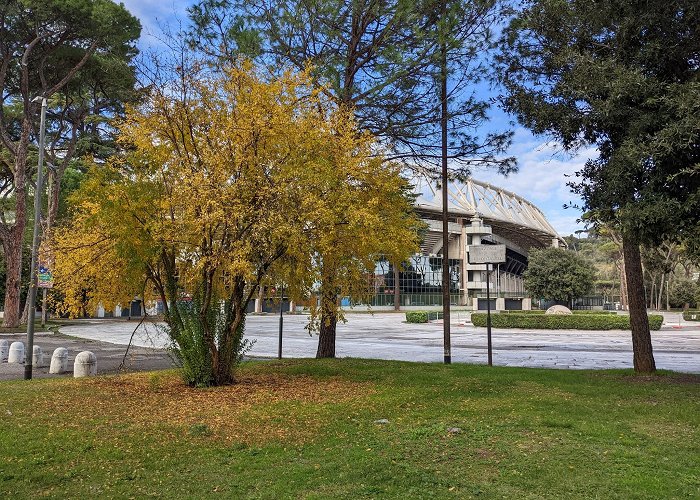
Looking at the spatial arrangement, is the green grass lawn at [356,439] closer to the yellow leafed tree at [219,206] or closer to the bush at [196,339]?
the bush at [196,339]

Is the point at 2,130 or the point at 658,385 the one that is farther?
the point at 2,130

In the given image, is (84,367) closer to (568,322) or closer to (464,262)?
(568,322)

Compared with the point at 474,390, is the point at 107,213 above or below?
above

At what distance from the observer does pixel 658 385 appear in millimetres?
10320

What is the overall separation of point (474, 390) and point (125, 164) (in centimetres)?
770

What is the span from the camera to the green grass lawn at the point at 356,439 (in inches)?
197

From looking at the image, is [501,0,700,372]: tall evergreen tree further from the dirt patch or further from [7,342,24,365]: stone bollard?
[7,342,24,365]: stone bollard

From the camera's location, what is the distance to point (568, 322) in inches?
1435

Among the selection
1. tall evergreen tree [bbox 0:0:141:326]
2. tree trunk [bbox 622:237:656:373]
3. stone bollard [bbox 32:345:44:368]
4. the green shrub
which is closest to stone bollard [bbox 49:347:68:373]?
stone bollard [bbox 32:345:44:368]

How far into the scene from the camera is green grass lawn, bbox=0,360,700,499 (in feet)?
16.4

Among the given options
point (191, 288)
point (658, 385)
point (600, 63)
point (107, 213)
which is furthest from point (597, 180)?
point (107, 213)

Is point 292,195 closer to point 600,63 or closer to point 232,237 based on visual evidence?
point 232,237

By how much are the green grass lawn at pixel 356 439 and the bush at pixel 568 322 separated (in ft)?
86.8

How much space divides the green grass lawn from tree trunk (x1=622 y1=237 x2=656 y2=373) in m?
0.86
